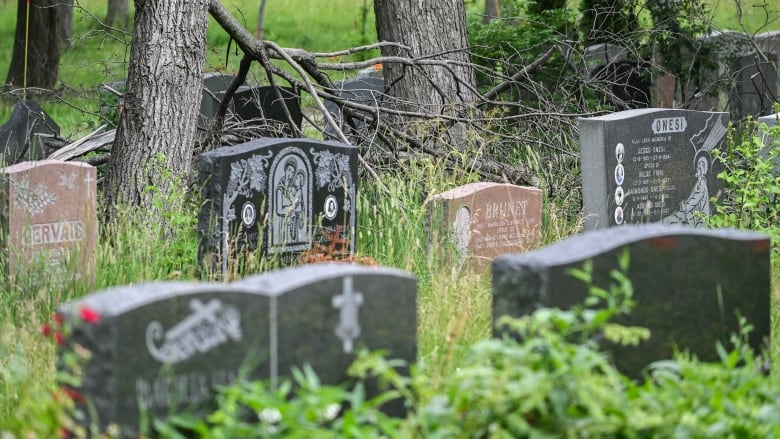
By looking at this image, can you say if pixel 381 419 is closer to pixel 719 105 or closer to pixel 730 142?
pixel 730 142

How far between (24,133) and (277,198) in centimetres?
459

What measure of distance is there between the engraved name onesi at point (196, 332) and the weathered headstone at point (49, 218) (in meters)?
2.78

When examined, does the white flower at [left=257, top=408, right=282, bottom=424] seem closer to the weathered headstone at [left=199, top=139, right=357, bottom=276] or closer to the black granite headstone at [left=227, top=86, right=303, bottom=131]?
the weathered headstone at [left=199, top=139, right=357, bottom=276]

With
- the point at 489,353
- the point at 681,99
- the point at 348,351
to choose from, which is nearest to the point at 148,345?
the point at 348,351

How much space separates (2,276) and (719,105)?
10640 mm

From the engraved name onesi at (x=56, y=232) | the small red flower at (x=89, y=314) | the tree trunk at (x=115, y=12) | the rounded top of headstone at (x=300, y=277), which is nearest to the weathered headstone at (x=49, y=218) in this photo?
the engraved name onesi at (x=56, y=232)

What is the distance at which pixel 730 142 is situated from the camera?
8836mm

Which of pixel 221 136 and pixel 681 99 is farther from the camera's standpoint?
pixel 681 99

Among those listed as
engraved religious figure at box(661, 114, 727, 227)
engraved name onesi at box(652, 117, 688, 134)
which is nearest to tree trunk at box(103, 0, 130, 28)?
engraved religious figure at box(661, 114, 727, 227)

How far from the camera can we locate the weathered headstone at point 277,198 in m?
6.68

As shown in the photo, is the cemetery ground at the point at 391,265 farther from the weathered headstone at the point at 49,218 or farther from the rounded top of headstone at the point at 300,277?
the rounded top of headstone at the point at 300,277

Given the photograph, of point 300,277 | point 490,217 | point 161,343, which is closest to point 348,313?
point 300,277

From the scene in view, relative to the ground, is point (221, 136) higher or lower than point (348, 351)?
higher

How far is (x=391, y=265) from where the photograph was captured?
23.8ft
